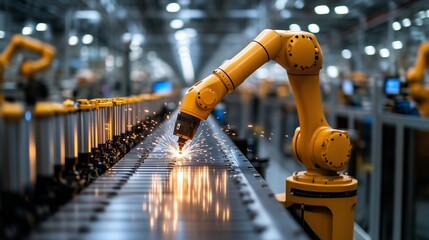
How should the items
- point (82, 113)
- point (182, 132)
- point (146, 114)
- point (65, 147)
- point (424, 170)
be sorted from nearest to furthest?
point (65, 147) → point (82, 113) → point (182, 132) → point (146, 114) → point (424, 170)

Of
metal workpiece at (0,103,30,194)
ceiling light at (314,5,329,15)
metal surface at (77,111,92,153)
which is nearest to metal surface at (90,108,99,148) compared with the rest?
metal surface at (77,111,92,153)

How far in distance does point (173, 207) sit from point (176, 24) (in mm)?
16987

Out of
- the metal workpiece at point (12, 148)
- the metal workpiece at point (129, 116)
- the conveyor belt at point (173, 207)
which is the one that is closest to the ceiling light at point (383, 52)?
the metal workpiece at point (129, 116)

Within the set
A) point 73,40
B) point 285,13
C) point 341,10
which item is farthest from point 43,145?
point 341,10

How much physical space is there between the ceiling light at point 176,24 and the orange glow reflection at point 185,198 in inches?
611

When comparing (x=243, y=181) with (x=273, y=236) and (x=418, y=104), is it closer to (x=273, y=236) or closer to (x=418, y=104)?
(x=273, y=236)

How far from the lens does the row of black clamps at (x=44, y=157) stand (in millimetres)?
1755

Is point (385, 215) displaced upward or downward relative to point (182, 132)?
downward

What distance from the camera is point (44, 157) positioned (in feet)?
6.54

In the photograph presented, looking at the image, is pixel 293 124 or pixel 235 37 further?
pixel 235 37

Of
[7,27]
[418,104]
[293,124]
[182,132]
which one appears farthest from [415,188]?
[293,124]

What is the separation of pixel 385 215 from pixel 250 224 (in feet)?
17.9

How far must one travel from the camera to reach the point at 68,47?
33.6ft

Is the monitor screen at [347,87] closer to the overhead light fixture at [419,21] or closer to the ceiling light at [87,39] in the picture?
the overhead light fixture at [419,21]
